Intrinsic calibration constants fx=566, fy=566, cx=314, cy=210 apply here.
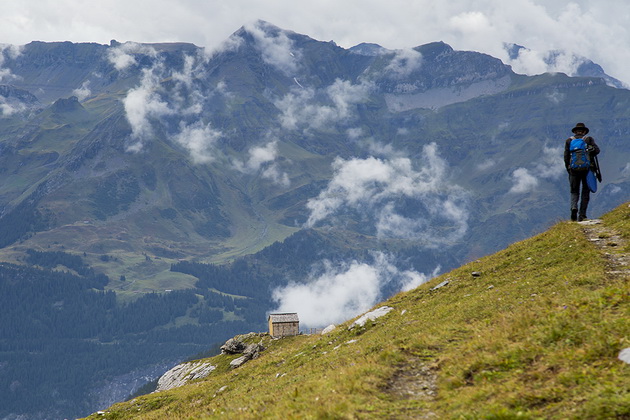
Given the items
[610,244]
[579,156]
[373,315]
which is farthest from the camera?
[373,315]

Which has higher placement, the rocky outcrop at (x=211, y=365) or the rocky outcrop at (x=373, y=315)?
the rocky outcrop at (x=211, y=365)

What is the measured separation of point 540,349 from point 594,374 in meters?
2.45

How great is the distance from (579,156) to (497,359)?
2014cm

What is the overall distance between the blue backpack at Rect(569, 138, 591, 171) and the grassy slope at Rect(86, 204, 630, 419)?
4.77 meters

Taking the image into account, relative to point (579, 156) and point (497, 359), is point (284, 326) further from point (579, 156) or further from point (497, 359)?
point (497, 359)

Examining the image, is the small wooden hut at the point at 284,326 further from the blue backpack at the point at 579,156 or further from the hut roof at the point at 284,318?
the blue backpack at the point at 579,156

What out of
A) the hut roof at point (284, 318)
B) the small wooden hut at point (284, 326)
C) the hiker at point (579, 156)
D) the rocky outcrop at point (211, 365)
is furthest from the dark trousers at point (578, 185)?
the hut roof at point (284, 318)

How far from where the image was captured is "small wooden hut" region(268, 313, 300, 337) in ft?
248

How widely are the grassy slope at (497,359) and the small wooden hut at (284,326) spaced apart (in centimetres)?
4391

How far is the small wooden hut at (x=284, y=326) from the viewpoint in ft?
248

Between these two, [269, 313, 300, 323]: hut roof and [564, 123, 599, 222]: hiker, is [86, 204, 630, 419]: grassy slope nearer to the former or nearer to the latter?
[564, 123, 599, 222]: hiker

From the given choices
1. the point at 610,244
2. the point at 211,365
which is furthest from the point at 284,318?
the point at 610,244

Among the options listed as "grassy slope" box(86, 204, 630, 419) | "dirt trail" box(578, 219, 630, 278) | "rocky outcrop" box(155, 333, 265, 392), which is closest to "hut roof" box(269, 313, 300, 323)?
"rocky outcrop" box(155, 333, 265, 392)

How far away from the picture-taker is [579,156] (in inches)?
1331
